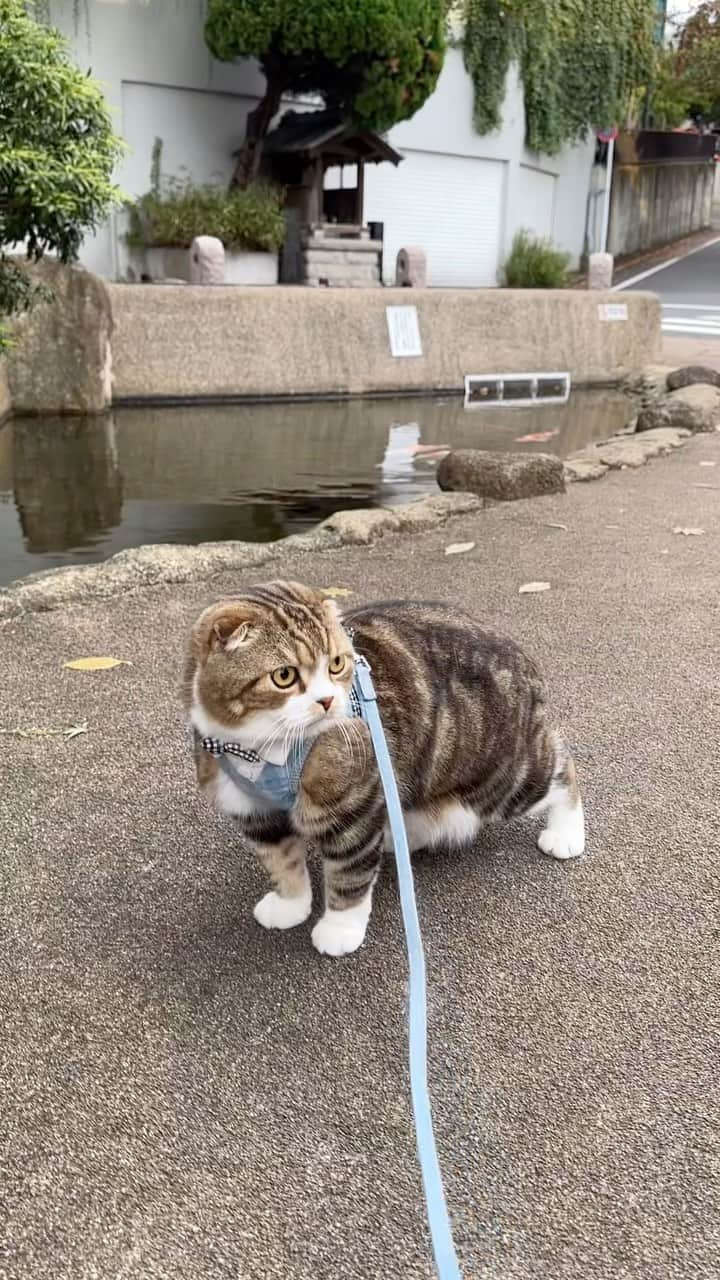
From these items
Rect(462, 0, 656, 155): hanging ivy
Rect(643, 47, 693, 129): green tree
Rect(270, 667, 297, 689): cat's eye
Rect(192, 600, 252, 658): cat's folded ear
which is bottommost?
Rect(270, 667, 297, 689): cat's eye

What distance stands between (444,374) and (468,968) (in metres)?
Answer: 11.3

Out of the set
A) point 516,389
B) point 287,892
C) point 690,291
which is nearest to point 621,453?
point 516,389

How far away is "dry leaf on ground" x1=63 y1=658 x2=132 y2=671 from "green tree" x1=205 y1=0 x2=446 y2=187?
1291 centimetres

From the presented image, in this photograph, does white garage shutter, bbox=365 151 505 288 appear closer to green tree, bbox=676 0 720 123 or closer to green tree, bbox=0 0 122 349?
green tree, bbox=676 0 720 123

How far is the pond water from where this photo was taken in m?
6.31

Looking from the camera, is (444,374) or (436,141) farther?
(436,141)

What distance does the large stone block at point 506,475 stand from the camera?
6301mm

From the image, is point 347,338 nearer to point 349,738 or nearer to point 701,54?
point 349,738

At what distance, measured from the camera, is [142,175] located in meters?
15.8

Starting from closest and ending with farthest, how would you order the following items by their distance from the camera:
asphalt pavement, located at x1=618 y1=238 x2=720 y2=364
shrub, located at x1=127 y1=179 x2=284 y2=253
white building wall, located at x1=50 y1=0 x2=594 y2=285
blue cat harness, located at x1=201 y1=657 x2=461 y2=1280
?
blue cat harness, located at x1=201 y1=657 x2=461 y2=1280 < shrub, located at x1=127 y1=179 x2=284 y2=253 < white building wall, located at x1=50 y1=0 x2=594 y2=285 < asphalt pavement, located at x1=618 y1=238 x2=720 y2=364

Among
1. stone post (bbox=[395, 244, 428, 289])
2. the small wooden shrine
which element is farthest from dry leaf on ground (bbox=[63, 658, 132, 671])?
the small wooden shrine

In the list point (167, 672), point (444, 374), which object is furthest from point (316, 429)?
point (167, 672)

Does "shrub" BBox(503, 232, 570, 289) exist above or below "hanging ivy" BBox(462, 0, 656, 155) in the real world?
below

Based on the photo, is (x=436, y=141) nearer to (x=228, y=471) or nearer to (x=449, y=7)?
(x=449, y=7)
